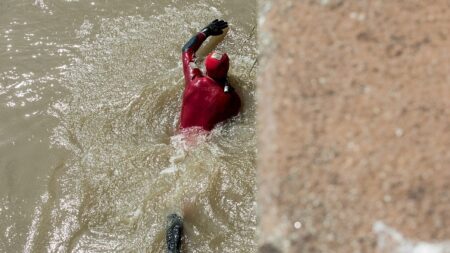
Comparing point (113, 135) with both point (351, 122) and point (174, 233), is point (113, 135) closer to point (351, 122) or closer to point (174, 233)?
point (174, 233)

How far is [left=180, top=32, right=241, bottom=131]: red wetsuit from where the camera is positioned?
3.68 meters

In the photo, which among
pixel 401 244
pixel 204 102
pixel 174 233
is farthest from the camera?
pixel 204 102

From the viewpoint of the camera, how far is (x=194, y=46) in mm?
4121

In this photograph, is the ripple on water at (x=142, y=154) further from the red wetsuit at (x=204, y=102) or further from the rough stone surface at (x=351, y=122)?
the rough stone surface at (x=351, y=122)

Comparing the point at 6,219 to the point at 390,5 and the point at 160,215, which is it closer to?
the point at 160,215

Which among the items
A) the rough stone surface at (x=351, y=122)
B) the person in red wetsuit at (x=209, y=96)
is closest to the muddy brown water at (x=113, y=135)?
the person in red wetsuit at (x=209, y=96)

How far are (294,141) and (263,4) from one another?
313mm

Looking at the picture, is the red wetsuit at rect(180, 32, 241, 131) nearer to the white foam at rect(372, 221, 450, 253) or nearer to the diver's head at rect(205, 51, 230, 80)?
the diver's head at rect(205, 51, 230, 80)

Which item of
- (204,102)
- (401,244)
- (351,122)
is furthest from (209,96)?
(401,244)

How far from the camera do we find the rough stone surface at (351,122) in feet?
2.93

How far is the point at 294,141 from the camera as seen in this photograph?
0.97 metres

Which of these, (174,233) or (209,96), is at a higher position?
(209,96)

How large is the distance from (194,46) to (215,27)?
13.4 inches

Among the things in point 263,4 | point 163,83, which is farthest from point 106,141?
point 263,4
